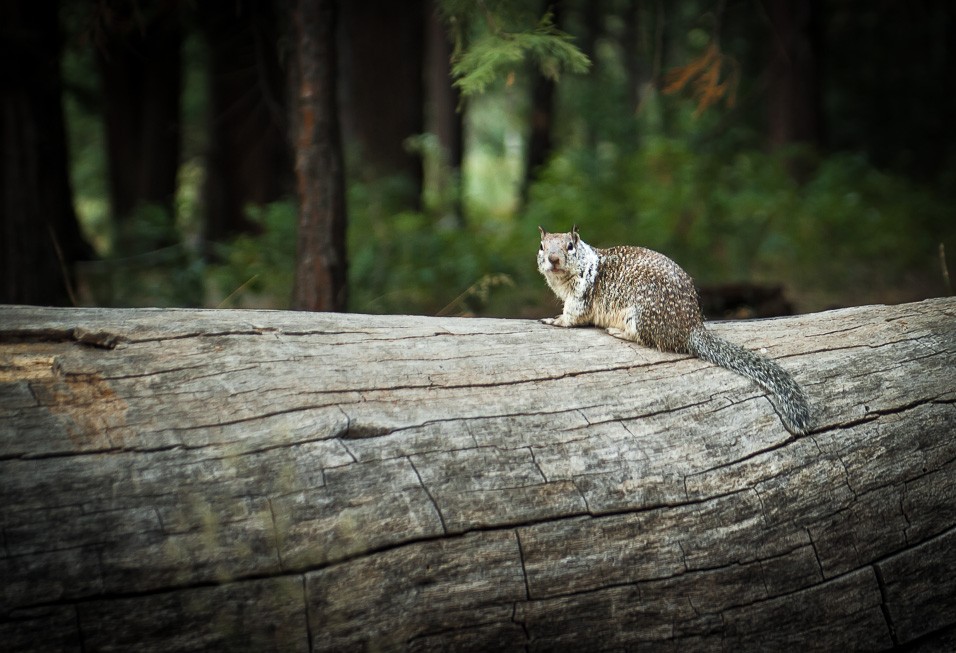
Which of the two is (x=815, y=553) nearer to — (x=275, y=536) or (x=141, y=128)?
(x=275, y=536)

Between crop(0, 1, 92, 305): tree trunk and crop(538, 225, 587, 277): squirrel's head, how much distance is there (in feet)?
12.8

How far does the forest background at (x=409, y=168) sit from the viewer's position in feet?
19.1

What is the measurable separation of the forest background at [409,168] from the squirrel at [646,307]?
3.53 feet

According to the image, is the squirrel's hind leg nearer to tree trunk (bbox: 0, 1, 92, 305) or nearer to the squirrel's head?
the squirrel's head

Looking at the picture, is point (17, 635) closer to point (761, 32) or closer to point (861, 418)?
point (861, 418)

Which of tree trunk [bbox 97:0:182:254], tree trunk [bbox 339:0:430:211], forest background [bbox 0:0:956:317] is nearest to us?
forest background [bbox 0:0:956:317]

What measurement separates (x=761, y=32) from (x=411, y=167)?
9.12 m

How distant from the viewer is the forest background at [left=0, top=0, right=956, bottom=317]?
5.82m

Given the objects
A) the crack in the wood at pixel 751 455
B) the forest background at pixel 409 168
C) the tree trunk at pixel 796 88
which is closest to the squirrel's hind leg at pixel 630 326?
the crack in the wood at pixel 751 455

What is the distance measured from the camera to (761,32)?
16.9 metres

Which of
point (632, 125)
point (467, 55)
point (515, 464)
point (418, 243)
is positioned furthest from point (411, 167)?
point (515, 464)

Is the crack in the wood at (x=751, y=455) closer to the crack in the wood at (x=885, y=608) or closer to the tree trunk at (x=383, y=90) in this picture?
the crack in the wood at (x=885, y=608)

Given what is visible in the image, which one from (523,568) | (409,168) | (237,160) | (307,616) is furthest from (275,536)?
(237,160)

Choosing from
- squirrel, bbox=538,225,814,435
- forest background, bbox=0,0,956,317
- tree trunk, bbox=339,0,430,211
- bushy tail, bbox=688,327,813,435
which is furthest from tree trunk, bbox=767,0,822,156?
bushy tail, bbox=688,327,813,435
